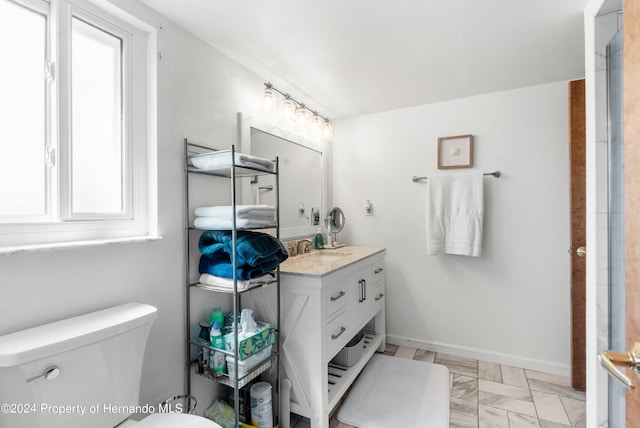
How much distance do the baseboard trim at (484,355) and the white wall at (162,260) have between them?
5.69 feet

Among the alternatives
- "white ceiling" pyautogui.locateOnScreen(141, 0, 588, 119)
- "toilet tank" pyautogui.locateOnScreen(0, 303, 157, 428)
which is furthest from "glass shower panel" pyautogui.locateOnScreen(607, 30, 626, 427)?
"toilet tank" pyautogui.locateOnScreen(0, 303, 157, 428)

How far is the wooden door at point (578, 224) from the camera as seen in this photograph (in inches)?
74.7

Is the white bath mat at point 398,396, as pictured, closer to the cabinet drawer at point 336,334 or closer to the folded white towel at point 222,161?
the cabinet drawer at point 336,334

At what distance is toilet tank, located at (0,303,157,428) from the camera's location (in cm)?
88

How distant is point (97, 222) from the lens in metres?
1.26

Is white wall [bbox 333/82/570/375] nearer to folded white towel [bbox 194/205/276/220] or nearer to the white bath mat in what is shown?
the white bath mat

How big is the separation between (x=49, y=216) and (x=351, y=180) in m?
2.23

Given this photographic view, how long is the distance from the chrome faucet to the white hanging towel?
0.96 meters

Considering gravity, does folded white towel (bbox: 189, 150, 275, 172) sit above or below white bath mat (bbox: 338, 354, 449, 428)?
above

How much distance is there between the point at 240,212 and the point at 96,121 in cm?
69

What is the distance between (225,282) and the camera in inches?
57.3

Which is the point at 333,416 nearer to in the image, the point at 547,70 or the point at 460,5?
the point at 460,5

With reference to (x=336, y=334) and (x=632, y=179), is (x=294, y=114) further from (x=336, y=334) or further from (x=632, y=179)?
(x=632, y=179)

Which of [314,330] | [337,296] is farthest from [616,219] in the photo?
[314,330]
